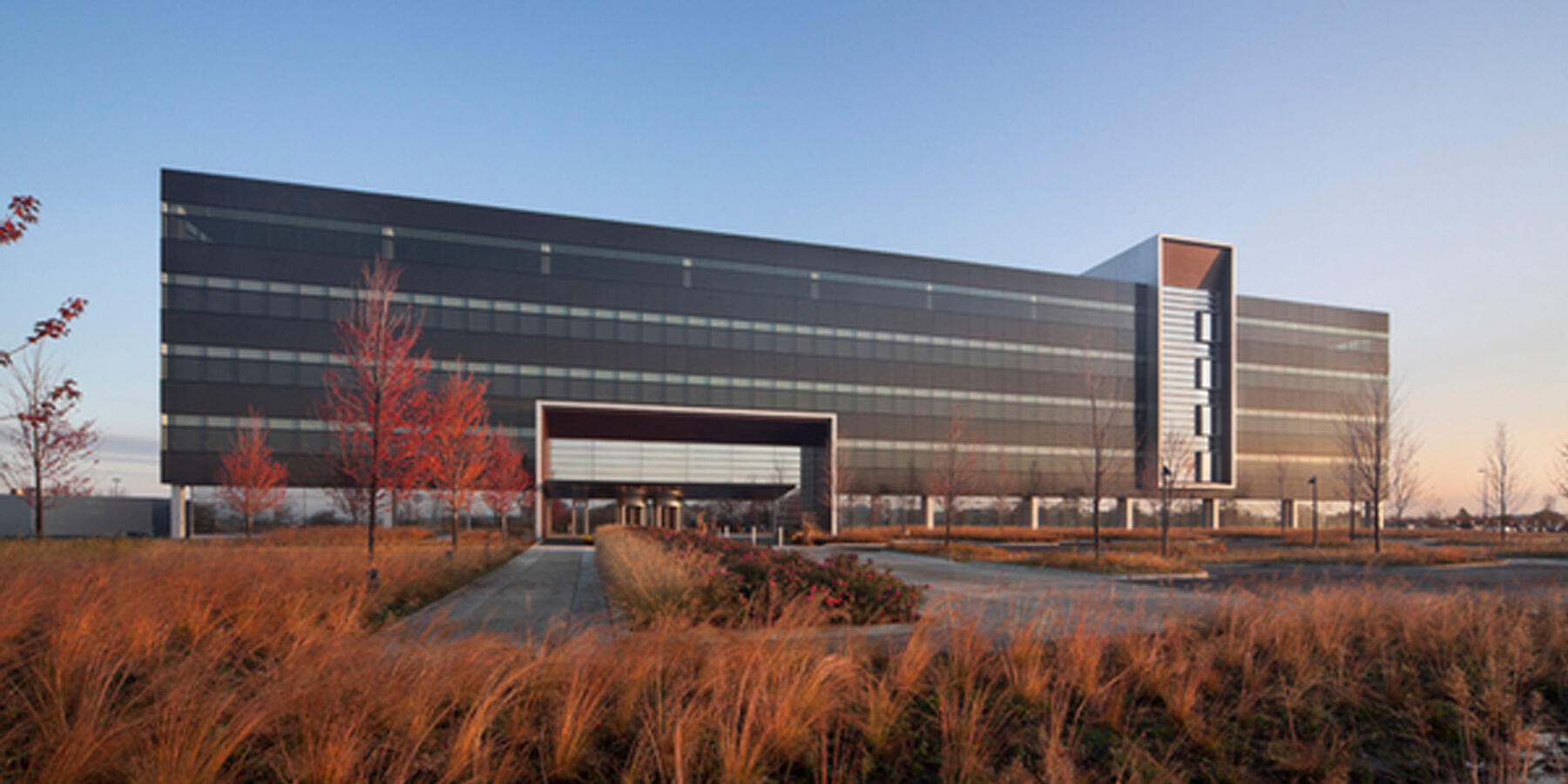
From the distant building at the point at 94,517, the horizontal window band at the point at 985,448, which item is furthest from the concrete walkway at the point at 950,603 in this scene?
the distant building at the point at 94,517

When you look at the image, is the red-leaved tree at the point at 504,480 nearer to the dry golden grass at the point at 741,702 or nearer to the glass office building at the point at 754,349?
the glass office building at the point at 754,349

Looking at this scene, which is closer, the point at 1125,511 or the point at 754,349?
the point at 754,349

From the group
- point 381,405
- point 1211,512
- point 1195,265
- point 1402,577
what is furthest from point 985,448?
point 381,405

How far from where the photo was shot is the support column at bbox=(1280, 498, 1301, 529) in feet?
198

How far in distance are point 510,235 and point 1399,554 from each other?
42648 mm

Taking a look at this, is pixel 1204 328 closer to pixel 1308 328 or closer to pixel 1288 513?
pixel 1308 328

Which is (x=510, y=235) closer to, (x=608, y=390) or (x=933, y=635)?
(x=608, y=390)

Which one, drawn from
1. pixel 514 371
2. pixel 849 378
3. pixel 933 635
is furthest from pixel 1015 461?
pixel 933 635

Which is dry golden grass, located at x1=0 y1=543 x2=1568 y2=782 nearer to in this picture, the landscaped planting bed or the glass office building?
the landscaped planting bed

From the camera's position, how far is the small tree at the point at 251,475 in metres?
36.8

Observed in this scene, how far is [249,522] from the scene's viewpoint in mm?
35875

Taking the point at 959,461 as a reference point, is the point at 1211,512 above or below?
below

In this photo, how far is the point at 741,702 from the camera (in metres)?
4.98

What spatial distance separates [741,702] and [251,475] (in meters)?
39.7
